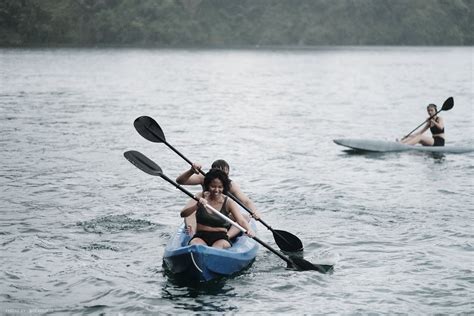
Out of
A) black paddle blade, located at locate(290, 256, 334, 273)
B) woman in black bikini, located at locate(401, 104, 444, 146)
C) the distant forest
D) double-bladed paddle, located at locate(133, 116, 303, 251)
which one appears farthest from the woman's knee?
the distant forest

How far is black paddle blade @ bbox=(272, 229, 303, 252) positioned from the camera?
44.3 ft

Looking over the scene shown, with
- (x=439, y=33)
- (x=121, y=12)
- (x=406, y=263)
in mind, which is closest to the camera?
(x=406, y=263)

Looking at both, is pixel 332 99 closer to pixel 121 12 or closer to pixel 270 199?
pixel 270 199

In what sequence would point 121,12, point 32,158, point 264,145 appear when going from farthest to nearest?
point 121,12
point 264,145
point 32,158

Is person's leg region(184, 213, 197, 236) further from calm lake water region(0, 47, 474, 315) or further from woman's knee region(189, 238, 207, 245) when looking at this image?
calm lake water region(0, 47, 474, 315)

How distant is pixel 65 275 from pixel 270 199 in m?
7.04

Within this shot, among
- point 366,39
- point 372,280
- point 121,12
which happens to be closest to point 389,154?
point 372,280

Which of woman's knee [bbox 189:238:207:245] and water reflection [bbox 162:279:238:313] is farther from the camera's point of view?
woman's knee [bbox 189:238:207:245]

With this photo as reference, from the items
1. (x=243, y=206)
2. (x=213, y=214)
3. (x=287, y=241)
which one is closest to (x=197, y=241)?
(x=213, y=214)

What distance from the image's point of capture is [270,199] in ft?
59.7

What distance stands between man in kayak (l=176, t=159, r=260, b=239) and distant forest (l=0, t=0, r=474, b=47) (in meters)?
124

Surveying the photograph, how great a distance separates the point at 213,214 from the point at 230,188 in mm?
1568

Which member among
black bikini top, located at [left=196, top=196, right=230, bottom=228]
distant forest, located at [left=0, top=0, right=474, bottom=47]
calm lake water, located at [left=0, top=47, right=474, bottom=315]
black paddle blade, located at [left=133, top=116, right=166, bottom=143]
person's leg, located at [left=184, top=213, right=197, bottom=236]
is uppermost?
distant forest, located at [left=0, top=0, right=474, bottom=47]

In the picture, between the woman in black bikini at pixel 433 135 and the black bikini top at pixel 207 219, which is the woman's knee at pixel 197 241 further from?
the woman in black bikini at pixel 433 135
